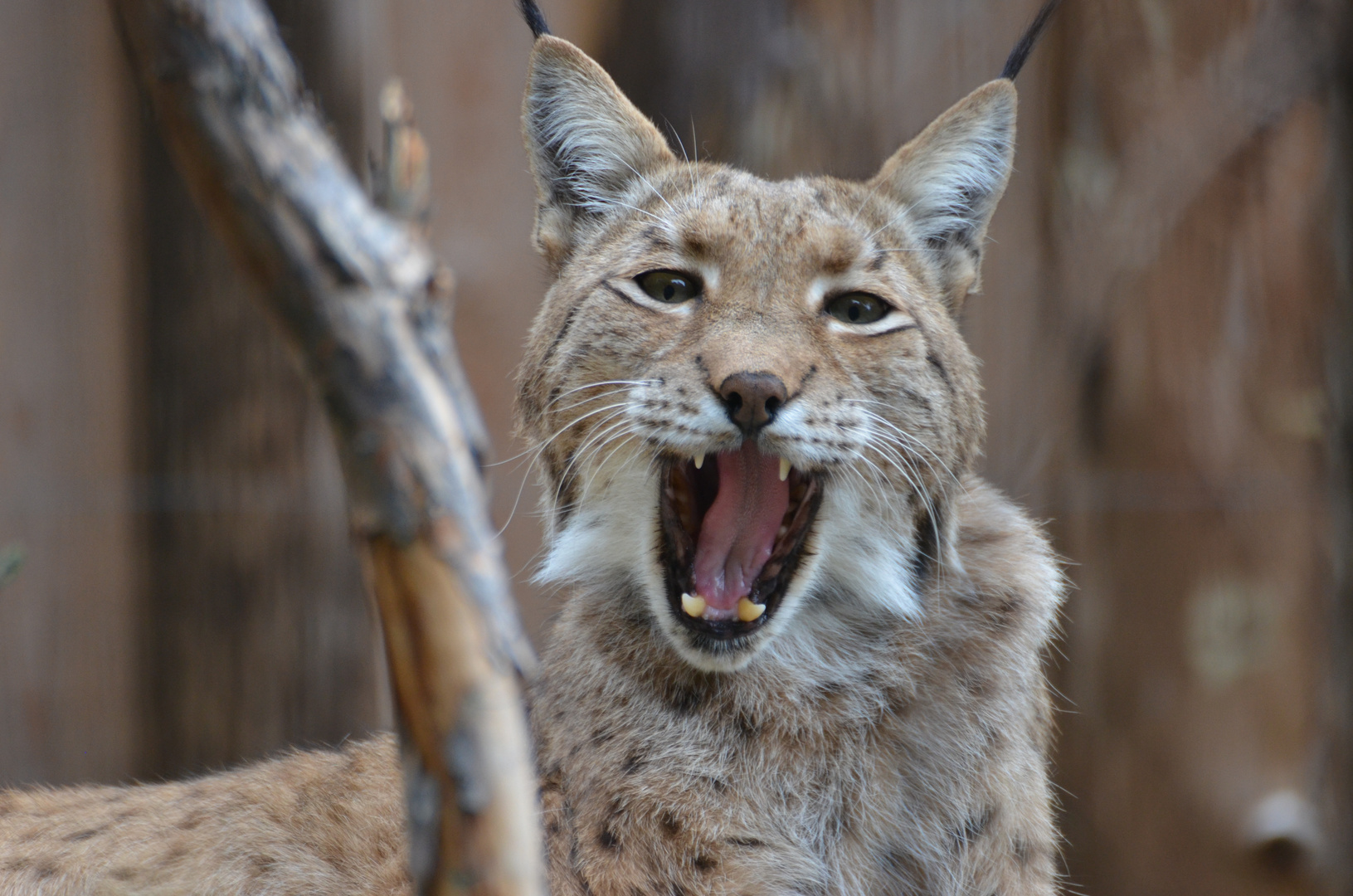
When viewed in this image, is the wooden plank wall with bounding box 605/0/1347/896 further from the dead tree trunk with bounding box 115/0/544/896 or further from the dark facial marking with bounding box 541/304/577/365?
the dead tree trunk with bounding box 115/0/544/896

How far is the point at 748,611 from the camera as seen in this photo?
254 centimetres

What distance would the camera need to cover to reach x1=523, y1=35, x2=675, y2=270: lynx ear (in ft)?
9.89

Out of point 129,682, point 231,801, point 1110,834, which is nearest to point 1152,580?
point 1110,834

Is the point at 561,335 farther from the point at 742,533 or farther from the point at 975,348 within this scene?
the point at 975,348

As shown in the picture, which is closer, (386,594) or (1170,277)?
(386,594)

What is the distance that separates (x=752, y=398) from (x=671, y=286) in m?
0.56

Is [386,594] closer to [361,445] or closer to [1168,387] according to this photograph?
[361,445]

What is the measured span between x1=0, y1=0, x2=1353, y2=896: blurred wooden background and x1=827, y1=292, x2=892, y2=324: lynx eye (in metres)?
1.18

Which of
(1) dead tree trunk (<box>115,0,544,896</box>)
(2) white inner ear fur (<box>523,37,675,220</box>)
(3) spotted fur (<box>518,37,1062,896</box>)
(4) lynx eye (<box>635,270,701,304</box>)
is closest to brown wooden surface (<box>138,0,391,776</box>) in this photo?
(2) white inner ear fur (<box>523,37,675,220</box>)

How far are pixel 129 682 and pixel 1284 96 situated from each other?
3.99m

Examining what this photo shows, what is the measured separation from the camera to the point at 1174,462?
3.86 meters

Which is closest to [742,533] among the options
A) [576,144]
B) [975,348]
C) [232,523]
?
[576,144]

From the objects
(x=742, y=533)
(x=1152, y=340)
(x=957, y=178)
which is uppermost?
(x=957, y=178)

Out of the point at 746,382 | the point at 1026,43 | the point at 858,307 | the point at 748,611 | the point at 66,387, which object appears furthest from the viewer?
the point at 66,387
